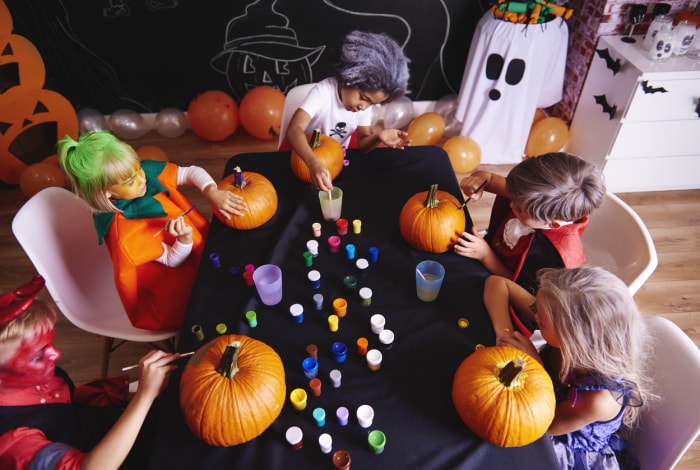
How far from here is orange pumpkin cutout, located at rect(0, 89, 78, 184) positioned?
3.23 meters

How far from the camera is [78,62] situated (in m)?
3.74

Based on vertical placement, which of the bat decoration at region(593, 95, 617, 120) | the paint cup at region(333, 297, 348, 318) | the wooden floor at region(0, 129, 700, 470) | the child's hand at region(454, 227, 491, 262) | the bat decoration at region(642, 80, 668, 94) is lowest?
the wooden floor at region(0, 129, 700, 470)

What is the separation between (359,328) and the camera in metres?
1.48

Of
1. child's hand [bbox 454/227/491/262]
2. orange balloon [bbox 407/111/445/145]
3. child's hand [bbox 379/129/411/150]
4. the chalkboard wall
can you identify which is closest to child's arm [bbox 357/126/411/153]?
child's hand [bbox 379/129/411/150]

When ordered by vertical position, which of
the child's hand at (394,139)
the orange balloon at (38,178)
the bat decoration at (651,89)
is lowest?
the orange balloon at (38,178)

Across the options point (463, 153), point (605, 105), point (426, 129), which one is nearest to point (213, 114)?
point (426, 129)

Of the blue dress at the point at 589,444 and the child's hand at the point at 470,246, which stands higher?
the child's hand at the point at 470,246

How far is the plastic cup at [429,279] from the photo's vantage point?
1.51 metres

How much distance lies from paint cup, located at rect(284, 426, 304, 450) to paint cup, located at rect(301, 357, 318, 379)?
156 millimetres

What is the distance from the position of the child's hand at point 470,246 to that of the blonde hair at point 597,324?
0.42 meters

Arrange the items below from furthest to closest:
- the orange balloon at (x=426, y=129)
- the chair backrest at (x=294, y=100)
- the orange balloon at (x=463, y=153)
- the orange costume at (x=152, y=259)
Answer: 1. the orange balloon at (x=426, y=129)
2. the orange balloon at (x=463, y=153)
3. the chair backrest at (x=294, y=100)
4. the orange costume at (x=152, y=259)

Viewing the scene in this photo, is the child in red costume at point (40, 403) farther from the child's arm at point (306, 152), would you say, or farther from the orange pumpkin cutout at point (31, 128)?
the orange pumpkin cutout at point (31, 128)

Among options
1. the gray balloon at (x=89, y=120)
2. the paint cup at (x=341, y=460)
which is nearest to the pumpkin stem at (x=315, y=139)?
the paint cup at (x=341, y=460)

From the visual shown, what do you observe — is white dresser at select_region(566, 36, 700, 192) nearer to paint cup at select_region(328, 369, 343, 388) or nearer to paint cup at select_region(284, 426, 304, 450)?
paint cup at select_region(328, 369, 343, 388)
